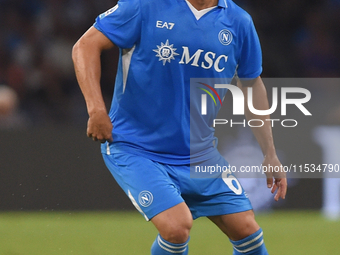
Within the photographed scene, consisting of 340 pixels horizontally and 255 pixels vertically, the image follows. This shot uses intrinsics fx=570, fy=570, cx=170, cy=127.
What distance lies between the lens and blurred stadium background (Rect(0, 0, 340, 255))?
20.6ft

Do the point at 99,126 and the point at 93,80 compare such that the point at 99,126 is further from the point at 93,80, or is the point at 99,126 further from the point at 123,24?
the point at 123,24

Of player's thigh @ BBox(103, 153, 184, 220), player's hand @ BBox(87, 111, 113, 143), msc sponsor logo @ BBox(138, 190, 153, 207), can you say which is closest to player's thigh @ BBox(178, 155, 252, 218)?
player's thigh @ BBox(103, 153, 184, 220)

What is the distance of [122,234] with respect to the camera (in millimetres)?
6312

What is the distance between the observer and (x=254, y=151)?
742 centimetres

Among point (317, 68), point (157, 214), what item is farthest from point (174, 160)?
point (317, 68)

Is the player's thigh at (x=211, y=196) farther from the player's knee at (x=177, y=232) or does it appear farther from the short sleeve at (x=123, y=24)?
the short sleeve at (x=123, y=24)

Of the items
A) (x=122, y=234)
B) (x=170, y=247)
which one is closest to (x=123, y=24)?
(x=170, y=247)

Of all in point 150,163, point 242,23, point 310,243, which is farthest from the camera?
point 310,243

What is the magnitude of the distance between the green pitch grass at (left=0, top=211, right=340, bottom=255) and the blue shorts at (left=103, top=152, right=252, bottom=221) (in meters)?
2.11

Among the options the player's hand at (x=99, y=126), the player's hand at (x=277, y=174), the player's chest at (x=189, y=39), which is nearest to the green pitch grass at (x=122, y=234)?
the player's hand at (x=277, y=174)

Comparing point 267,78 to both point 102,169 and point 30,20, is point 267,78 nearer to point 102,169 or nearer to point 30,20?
point 102,169

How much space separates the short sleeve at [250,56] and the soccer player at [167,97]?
3cm

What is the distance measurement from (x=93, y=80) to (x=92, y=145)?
441cm

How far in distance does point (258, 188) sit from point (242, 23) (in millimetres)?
4221
